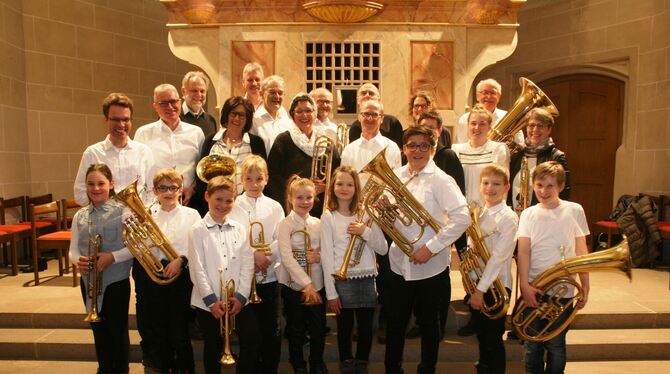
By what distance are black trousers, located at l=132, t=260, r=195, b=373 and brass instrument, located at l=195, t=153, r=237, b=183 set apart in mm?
674

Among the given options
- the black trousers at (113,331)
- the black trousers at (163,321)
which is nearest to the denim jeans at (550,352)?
the black trousers at (163,321)

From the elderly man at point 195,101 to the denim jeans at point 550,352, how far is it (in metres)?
2.89

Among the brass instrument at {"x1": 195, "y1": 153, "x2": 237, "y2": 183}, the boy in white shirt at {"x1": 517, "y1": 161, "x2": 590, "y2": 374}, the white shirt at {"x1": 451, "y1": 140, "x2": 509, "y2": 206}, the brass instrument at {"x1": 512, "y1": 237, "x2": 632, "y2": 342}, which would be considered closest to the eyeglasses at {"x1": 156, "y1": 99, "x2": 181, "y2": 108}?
the brass instrument at {"x1": 195, "y1": 153, "x2": 237, "y2": 183}

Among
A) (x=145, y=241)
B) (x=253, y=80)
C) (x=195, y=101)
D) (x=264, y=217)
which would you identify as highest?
(x=253, y=80)

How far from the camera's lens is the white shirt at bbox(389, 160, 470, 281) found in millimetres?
3318

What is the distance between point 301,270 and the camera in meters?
3.48

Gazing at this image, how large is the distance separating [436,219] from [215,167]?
1.51m

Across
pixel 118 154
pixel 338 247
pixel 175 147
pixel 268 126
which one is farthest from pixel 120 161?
pixel 338 247

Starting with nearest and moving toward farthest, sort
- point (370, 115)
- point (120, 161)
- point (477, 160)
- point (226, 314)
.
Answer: point (226, 314) → point (120, 161) → point (370, 115) → point (477, 160)

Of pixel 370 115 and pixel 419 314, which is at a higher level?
pixel 370 115

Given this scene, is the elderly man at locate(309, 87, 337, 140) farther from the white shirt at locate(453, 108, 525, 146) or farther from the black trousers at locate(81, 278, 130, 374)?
the black trousers at locate(81, 278, 130, 374)

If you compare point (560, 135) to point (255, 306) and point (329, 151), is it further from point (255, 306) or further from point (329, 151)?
point (255, 306)

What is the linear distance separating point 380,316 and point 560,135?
5352 mm

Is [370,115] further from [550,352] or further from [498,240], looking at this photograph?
[550,352]
